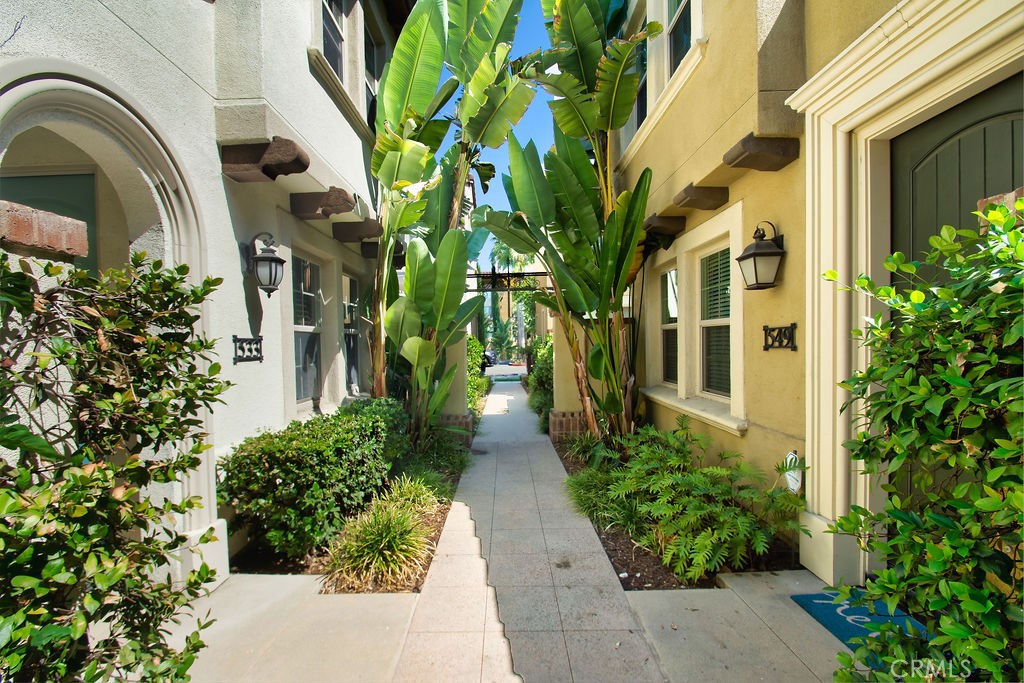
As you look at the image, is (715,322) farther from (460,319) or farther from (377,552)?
(377,552)

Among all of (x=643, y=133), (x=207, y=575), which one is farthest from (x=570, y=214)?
(x=207, y=575)

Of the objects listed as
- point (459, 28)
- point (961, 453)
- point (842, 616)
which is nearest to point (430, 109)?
point (459, 28)

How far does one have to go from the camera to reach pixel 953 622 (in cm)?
127

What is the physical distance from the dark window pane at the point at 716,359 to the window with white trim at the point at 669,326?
80 cm

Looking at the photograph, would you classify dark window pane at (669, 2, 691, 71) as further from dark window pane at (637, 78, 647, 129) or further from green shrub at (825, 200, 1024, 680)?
green shrub at (825, 200, 1024, 680)

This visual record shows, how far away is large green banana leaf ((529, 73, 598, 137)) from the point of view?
496 cm

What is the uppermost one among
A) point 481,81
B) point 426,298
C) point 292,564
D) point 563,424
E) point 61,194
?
point 481,81

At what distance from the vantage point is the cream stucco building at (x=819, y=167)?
2301 millimetres

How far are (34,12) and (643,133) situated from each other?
5732 millimetres

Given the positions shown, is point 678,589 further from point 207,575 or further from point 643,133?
point 643,133

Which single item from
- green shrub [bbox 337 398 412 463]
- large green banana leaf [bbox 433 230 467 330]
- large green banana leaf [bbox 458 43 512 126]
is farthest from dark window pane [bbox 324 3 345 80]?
green shrub [bbox 337 398 412 463]

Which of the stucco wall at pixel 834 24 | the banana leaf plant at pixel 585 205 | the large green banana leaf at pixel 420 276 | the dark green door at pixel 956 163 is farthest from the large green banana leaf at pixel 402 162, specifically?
the dark green door at pixel 956 163

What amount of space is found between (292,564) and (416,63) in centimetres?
525

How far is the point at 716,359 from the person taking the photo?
5.01 meters
